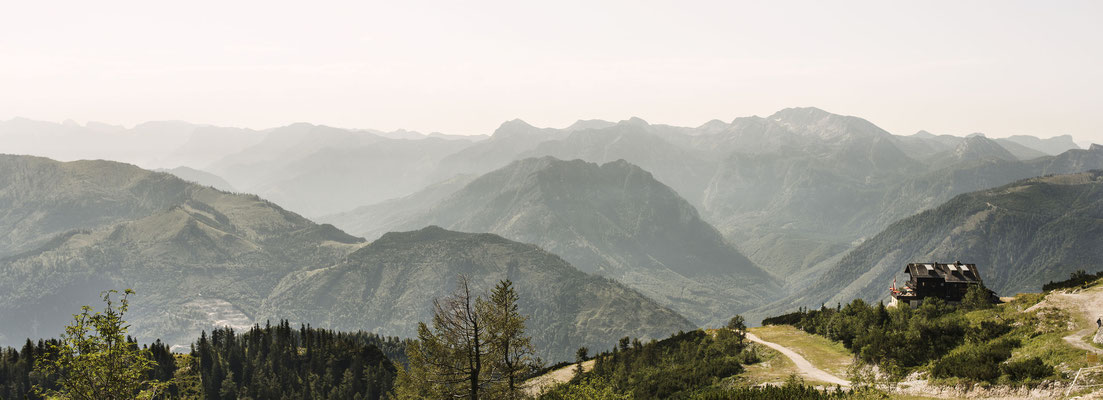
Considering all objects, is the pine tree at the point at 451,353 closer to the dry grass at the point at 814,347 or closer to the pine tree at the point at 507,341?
the pine tree at the point at 507,341

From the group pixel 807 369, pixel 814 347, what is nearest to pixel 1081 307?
pixel 807 369

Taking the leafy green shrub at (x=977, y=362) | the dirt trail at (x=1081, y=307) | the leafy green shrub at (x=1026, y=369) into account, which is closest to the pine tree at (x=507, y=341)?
the leafy green shrub at (x=977, y=362)

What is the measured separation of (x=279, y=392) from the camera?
567 ft

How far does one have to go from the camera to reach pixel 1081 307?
6644 cm

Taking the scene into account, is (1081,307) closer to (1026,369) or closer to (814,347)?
(1026,369)

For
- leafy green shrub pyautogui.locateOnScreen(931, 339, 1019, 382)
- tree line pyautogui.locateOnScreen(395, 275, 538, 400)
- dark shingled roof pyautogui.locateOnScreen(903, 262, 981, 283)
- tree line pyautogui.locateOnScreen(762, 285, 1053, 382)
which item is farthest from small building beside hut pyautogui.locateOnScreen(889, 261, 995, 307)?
tree line pyautogui.locateOnScreen(395, 275, 538, 400)

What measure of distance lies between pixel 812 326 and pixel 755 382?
4091 cm

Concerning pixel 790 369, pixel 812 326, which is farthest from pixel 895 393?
pixel 812 326

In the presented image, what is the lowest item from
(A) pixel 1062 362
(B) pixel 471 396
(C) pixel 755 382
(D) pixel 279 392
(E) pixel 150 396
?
(D) pixel 279 392

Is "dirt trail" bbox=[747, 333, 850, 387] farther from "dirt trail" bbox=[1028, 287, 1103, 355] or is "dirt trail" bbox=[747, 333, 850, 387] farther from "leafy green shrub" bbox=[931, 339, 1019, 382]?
"dirt trail" bbox=[1028, 287, 1103, 355]

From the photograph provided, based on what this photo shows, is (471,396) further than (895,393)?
No

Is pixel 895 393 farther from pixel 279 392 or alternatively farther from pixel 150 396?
pixel 279 392

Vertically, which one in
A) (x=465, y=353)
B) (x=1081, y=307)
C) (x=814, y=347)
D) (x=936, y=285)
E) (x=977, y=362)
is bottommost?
(x=814, y=347)

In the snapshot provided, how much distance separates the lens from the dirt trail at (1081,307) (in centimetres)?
5752
